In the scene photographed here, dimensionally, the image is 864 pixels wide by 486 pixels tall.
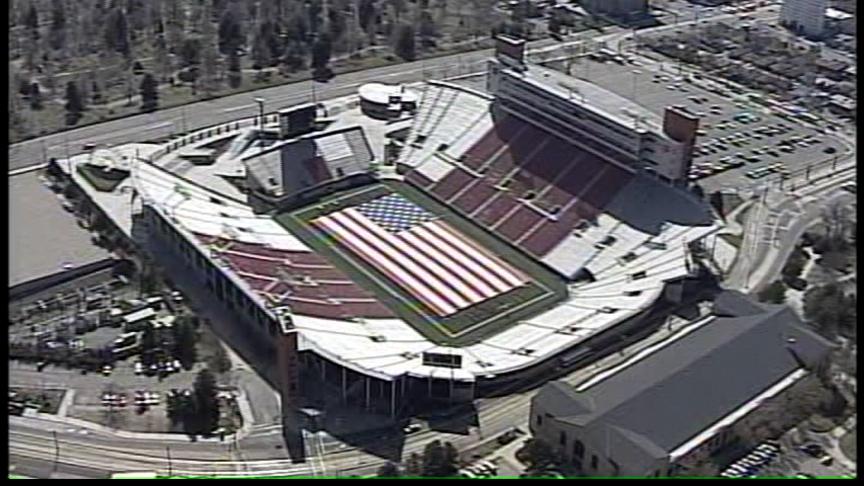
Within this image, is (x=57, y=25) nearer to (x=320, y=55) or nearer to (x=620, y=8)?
(x=320, y=55)

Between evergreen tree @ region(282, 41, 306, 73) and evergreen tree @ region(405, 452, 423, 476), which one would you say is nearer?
evergreen tree @ region(405, 452, 423, 476)

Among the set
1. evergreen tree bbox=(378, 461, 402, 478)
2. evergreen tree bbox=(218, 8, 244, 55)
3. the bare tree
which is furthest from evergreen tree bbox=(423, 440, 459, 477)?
evergreen tree bbox=(218, 8, 244, 55)

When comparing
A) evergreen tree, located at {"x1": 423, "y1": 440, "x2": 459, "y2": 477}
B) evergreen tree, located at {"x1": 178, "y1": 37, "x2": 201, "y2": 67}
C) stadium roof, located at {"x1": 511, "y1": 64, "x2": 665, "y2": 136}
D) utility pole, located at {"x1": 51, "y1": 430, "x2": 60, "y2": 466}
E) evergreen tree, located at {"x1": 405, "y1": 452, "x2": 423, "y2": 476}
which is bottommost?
utility pole, located at {"x1": 51, "y1": 430, "x2": 60, "y2": 466}

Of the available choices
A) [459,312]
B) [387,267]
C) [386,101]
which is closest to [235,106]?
[386,101]

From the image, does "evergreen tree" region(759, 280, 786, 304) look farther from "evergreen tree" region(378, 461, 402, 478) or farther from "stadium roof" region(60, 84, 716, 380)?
"evergreen tree" region(378, 461, 402, 478)

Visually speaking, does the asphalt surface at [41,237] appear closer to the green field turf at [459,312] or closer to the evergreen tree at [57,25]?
the green field turf at [459,312]

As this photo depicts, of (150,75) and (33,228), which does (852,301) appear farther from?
(150,75)
